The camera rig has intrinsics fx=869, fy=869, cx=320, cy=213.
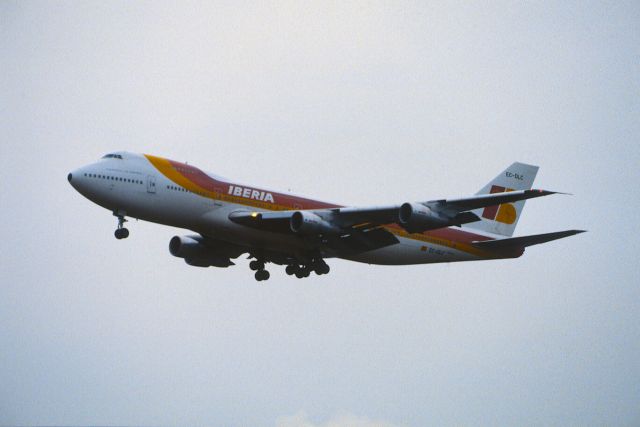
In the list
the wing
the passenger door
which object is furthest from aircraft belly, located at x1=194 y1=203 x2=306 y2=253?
the passenger door

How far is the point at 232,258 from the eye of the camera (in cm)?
5138

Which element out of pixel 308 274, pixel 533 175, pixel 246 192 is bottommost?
pixel 308 274

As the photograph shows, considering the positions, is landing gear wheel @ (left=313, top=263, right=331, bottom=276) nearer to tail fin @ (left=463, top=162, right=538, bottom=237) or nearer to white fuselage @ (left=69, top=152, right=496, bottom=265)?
white fuselage @ (left=69, top=152, right=496, bottom=265)

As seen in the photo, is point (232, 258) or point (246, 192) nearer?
point (246, 192)

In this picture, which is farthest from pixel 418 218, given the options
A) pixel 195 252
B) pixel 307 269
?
pixel 195 252

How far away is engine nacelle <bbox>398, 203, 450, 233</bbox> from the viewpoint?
140ft

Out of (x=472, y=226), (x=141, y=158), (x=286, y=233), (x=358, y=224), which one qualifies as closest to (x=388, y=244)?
(x=358, y=224)

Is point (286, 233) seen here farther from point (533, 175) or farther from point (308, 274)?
point (533, 175)

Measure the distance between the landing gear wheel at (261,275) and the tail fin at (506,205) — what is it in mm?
14028

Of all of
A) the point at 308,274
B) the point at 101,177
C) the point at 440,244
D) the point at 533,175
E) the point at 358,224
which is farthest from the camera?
the point at 533,175

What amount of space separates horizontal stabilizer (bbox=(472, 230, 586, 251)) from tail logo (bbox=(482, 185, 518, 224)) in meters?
3.74

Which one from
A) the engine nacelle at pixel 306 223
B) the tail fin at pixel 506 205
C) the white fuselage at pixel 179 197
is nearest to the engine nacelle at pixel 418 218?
the engine nacelle at pixel 306 223

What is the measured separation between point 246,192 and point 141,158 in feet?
18.4

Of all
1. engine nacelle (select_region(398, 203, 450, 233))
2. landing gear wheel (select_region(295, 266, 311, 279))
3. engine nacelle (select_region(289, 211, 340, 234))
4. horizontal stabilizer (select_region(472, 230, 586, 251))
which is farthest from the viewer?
landing gear wheel (select_region(295, 266, 311, 279))
